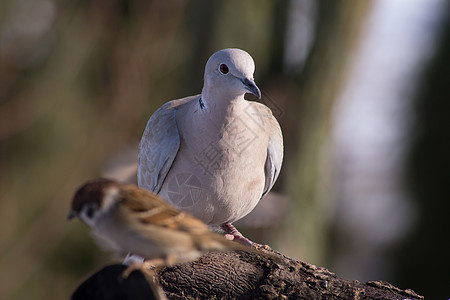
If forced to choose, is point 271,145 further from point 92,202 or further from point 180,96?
point 180,96

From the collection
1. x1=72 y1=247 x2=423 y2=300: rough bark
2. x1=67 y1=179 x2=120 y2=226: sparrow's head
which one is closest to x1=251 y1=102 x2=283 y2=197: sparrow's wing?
x1=72 y1=247 x2=423 y2=300: rough bark

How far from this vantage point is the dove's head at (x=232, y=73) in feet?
6.78

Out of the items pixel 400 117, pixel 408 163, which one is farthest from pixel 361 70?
pixel 408 163

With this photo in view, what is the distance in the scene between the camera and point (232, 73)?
Result: 2.09 m

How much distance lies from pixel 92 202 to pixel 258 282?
1.15 metres

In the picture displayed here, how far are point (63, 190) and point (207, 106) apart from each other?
437cm

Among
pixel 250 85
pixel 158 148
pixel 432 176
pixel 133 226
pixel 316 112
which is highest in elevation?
pixel 250 85

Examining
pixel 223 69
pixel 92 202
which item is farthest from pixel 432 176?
pixel 92 202

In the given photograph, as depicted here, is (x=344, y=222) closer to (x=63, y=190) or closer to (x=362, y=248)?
(x=362, y=248)

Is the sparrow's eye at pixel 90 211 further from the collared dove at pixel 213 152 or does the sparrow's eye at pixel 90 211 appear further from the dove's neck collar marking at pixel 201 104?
the dove's neck collar marking at pixel 201 104

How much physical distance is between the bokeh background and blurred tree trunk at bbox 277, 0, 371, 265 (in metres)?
0.01

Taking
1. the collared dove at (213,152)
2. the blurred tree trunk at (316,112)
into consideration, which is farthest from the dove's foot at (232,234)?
the blurred tree trunk at (316,112)

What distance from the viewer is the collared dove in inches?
88.7

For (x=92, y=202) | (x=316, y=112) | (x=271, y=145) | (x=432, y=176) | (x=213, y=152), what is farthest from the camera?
(x=432, y=176)
